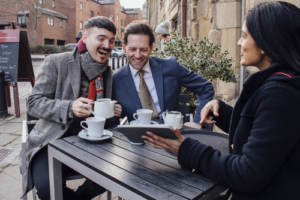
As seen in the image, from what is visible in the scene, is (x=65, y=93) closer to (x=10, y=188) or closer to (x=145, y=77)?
(x=145, y=77)

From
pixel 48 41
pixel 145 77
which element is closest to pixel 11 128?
pixel 145 77

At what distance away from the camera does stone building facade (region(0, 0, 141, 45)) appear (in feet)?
107

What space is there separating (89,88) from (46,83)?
0.33 m

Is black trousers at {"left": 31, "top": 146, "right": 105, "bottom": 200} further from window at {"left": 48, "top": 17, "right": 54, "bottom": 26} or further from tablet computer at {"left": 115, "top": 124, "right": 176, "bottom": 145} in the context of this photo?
window at {"left": 48, "top": 17, "right": 54, "bottom": 26}

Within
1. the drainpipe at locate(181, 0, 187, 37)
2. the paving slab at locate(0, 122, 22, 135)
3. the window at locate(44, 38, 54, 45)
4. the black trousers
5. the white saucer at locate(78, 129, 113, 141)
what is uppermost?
the window at locate(44, 38, 54, 45)

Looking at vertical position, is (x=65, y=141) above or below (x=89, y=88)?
below

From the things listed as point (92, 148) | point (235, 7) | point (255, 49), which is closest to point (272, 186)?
point (255, 49)

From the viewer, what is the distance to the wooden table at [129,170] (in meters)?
1.11

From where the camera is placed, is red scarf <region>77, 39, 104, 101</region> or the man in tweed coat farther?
red scarf <region>77, 39, 104, 101</region>

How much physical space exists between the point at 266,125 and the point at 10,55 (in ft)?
19.2

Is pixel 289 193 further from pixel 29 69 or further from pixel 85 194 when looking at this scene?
pixel 29 69

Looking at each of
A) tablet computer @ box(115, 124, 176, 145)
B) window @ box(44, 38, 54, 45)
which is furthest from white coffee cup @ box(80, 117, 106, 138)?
window @ box(44, 38, 54, 45)

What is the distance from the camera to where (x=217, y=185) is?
116 centimetres

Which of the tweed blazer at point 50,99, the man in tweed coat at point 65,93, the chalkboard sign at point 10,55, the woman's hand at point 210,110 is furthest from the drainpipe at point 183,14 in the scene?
the woman's hand at point 210,110
